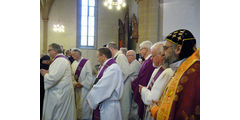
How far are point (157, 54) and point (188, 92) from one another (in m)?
1.72

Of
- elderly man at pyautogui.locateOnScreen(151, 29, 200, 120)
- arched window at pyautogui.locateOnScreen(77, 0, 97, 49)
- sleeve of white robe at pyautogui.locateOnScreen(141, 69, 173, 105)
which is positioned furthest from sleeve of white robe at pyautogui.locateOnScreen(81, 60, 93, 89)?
arched window at pyautogui.locateOnScreen(77, 0, 97, 49)

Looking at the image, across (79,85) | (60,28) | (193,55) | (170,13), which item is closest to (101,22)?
(60,28)

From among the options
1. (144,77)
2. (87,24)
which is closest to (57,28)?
(87,24)

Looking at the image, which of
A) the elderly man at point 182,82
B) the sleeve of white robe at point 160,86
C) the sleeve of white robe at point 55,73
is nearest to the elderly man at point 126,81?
the sleeve of white robe at point 55,73

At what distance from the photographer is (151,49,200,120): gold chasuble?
1.77m

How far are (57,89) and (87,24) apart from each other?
12.4 metres

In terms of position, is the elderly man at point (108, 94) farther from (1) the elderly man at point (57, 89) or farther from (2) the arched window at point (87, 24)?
(2) the arched window at point (87, 24)

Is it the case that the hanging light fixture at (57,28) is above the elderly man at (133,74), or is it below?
above

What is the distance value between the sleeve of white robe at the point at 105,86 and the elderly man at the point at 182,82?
1.17 metres

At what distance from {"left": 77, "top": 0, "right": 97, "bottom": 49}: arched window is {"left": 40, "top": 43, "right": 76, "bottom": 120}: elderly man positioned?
38.6 feet

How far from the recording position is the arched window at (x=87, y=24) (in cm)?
1568

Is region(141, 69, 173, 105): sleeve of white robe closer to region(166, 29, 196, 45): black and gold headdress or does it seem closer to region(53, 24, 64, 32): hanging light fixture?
region(166, 29, 196, 45): black and gold headdress

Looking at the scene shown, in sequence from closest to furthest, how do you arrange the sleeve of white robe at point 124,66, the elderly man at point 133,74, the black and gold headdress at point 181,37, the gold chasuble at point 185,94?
the gold chasuble at point 185,94, the black and gold headdress at point 181,37, the sleeve of white robe at point 124,66, the elderly man at point 133,74

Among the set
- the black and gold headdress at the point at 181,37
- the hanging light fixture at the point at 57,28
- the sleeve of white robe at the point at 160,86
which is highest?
the hanging light fixture at the point at 57,28
